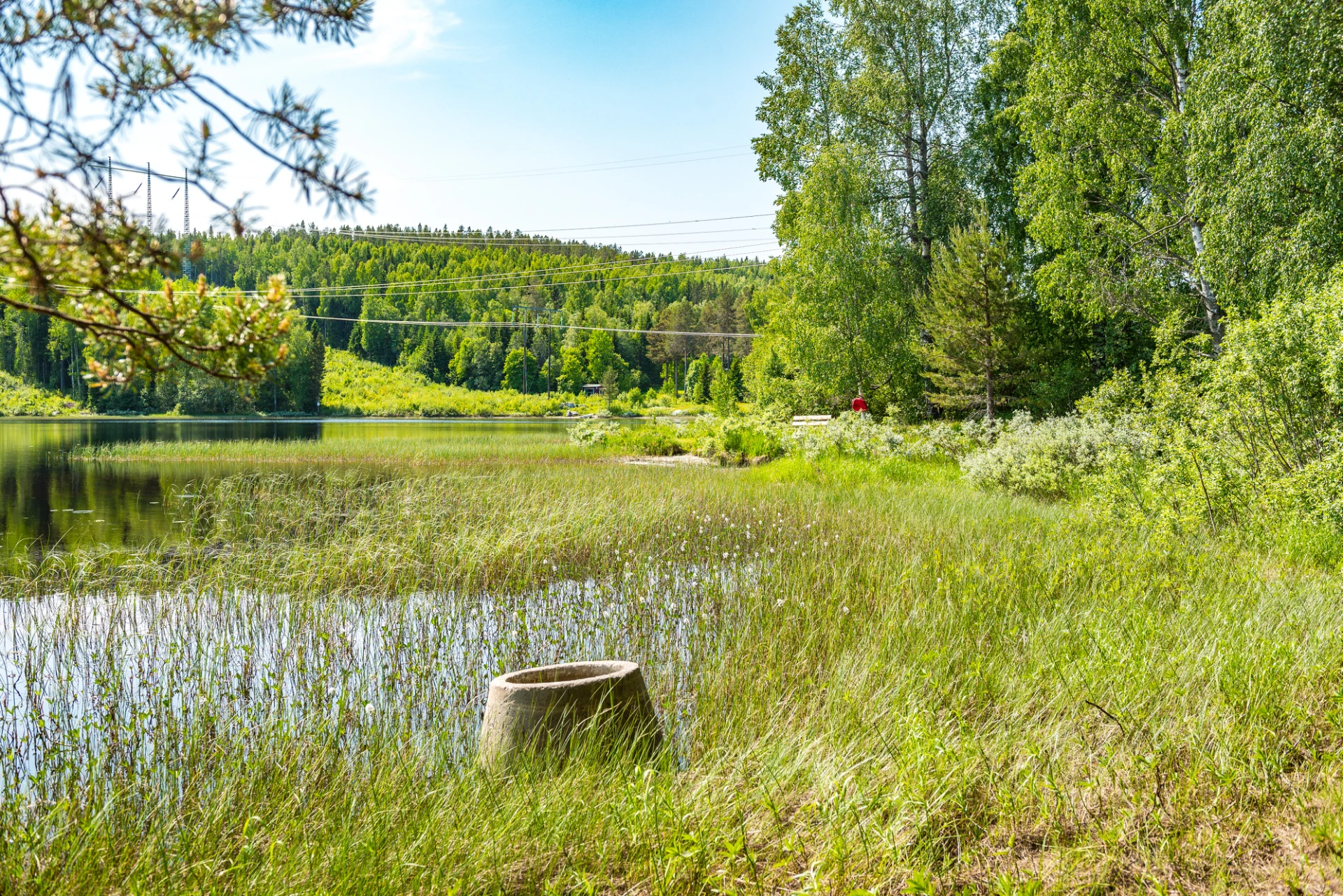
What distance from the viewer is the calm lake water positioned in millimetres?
10766

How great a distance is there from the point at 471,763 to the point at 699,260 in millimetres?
131820

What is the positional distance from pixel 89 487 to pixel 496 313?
93.3 metres

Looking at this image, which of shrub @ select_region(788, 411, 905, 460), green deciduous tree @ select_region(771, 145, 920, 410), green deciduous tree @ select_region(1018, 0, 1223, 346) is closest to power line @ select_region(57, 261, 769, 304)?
green deciduous tree @ select_region(771, 145, 920, 410)

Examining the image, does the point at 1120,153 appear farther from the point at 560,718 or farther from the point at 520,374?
the point at 520,374

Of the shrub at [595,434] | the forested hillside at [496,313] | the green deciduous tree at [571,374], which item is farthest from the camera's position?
the green deciduous tree at [571,374]

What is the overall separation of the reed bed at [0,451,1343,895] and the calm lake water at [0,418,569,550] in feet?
10.7

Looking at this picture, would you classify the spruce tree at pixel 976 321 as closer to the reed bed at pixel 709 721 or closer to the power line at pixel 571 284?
the power line at pixel 571 284

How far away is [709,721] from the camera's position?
4277 mm

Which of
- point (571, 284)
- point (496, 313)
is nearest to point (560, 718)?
point (571, 284)

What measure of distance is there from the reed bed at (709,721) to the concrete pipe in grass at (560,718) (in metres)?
0.14

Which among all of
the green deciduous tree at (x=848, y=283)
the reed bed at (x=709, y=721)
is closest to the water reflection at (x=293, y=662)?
the reed bed at (x=709, y=721)

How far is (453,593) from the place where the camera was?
23.5 feet

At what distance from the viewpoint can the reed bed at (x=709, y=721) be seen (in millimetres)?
2750

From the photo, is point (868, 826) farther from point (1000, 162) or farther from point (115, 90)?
point (1000, 162)
